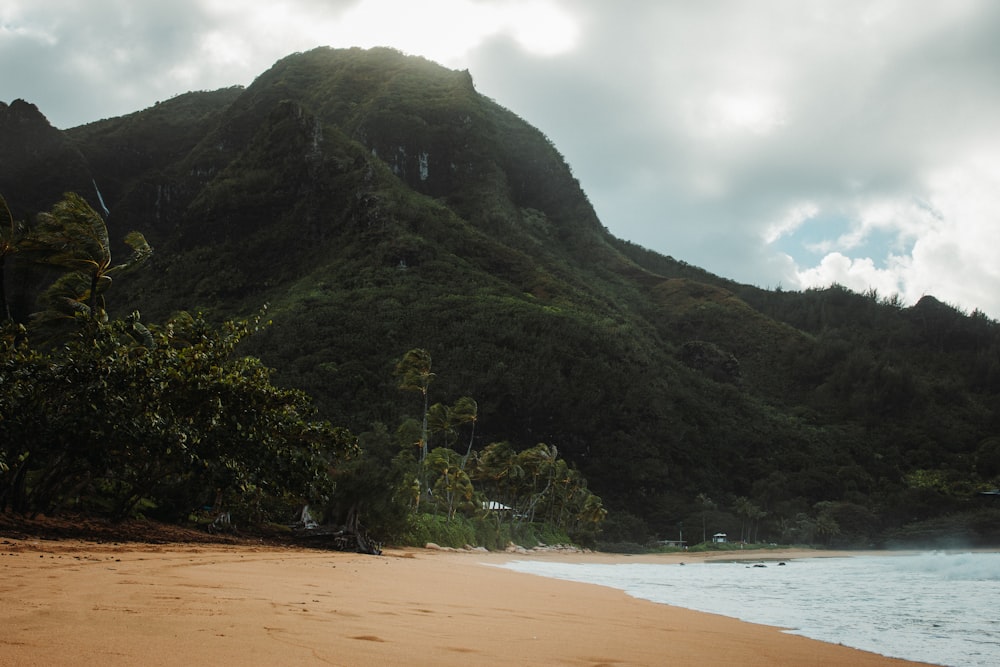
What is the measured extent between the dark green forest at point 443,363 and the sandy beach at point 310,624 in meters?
5.49

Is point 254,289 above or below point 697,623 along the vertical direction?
above

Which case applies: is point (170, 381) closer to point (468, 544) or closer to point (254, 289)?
point (468, 544)

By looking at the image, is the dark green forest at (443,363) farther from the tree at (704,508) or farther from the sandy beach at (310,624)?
the sandy beach at (310,624)

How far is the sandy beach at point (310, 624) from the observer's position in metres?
3.60

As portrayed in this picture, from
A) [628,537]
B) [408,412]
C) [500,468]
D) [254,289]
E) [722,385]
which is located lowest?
[628,537]

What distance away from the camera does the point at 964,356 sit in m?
160

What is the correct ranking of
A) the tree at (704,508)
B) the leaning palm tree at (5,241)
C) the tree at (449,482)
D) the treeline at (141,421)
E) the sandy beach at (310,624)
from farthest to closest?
the tree at (704,508) < the tree at (449,482) < the leaning palm tree at (5,241) < the treeline at (141,421) < the sandy beach at (310,624)

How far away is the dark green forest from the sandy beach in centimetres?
549

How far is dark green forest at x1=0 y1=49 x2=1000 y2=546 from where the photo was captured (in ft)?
49.4

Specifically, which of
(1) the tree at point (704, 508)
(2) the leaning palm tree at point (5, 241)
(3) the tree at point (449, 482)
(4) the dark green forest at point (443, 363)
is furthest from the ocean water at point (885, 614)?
(1) the tree at point (704, 508)

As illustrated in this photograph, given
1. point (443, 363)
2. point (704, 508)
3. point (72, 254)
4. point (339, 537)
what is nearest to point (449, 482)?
point (339, 537)

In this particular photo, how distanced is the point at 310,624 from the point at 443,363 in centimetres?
9515

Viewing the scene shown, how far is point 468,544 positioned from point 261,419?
850 inches

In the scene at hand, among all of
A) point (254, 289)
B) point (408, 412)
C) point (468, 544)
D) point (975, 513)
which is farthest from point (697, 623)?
point (254, 289)
